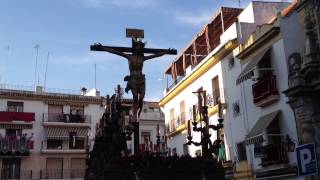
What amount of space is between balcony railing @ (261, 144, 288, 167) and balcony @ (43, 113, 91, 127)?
22.9 metres

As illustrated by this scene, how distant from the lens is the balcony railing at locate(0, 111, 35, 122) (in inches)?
1405

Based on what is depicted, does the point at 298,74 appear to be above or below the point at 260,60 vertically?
below

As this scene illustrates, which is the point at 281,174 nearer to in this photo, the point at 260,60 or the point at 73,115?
the point at 260,60

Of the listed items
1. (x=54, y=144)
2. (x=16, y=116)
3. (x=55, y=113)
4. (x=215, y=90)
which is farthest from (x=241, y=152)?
(x=16, y=116)

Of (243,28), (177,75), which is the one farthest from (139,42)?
(177,75)

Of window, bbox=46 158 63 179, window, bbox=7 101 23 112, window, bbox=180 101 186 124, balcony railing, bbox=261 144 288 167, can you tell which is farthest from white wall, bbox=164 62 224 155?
window, bbox=7 101 23 112

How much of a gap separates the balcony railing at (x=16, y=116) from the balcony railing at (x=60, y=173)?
4.43 meters

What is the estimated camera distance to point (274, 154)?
17.4 meters

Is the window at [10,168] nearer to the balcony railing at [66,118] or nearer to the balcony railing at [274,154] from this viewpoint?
the balcony railing at [66,118]

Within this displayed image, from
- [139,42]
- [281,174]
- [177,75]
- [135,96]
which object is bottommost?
[281,174]

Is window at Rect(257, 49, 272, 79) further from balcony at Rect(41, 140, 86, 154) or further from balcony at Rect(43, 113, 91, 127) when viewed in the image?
balcony at Rect(43, 113, 91, 127)

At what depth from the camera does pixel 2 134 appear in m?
35.8

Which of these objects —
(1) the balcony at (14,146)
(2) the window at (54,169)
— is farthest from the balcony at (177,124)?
(1) the balcony at (14,146)

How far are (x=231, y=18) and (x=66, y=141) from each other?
19555 millimetres
